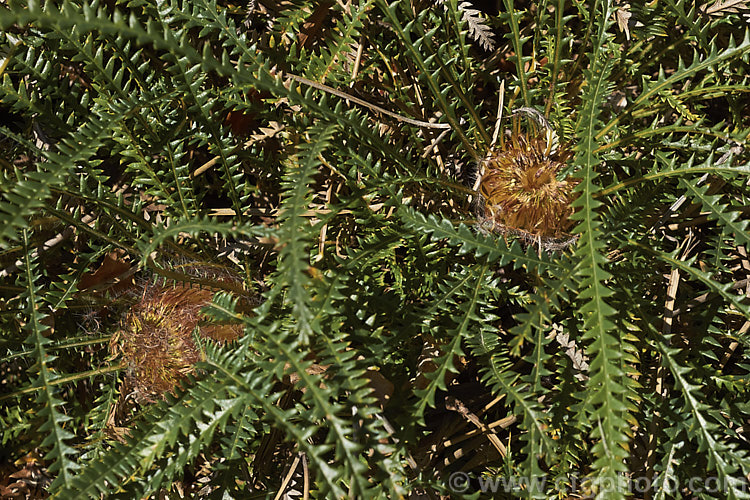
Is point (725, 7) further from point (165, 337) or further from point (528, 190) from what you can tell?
point (165, 337)

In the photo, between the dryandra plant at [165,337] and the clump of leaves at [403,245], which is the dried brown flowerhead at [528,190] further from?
the dryandra plant at [165,337]

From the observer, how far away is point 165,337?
1262mm

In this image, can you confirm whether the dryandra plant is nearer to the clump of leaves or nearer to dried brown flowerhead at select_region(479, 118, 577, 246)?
the clump of leaves

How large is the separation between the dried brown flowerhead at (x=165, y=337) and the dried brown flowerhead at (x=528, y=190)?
585mm

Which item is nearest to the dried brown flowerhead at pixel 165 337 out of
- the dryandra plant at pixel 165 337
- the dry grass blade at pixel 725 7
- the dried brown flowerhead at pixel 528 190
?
the dryandra plant at pixel 165 337

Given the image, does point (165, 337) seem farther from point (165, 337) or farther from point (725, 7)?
point (725, 7)

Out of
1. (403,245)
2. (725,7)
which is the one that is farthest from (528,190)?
(725,7)

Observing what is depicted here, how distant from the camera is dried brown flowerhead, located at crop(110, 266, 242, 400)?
125 cm

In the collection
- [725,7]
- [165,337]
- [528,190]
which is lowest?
[165,337]

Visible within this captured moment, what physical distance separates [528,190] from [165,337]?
30.8 inches

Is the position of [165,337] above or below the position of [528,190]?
below

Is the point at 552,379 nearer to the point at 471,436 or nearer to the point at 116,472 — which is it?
the point at 471,436

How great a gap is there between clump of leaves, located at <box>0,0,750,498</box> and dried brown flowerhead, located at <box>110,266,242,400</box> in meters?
0.01

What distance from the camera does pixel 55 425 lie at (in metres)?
0.98
